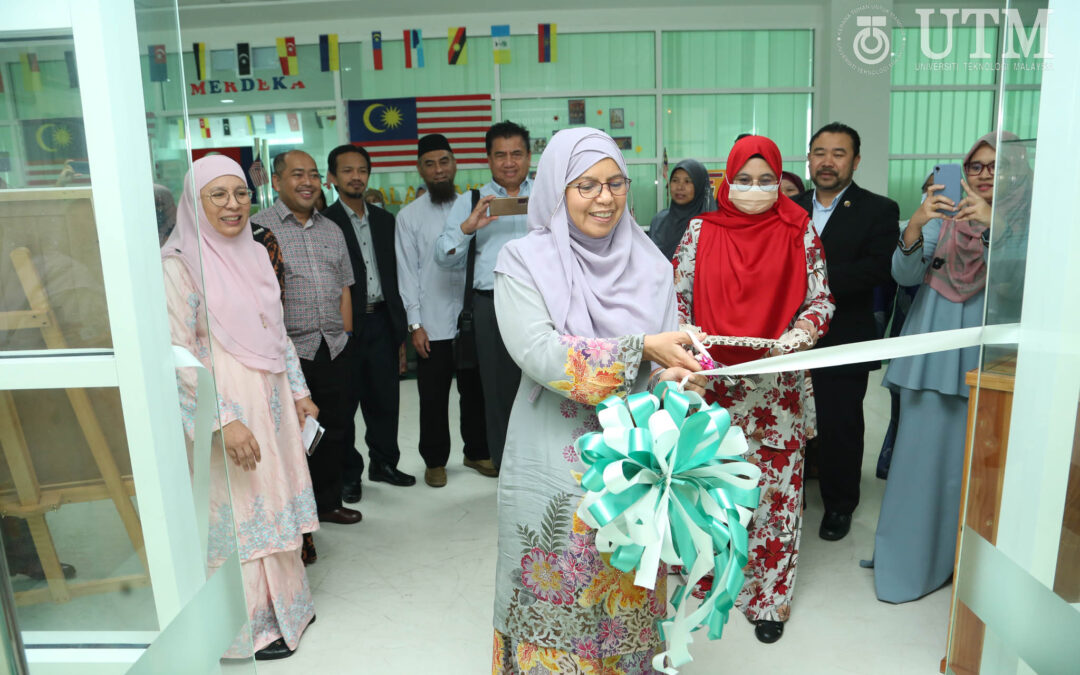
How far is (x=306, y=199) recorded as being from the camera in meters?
2.87

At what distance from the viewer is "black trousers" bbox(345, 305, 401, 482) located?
3.56 meters

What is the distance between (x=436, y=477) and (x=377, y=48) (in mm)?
4217

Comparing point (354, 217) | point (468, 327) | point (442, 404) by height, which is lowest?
point (442, 404)

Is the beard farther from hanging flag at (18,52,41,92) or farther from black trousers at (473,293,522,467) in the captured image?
hanging flag at (18,52,41,92)

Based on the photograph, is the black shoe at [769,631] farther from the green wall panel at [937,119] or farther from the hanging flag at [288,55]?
the hanging flag at [288,55]

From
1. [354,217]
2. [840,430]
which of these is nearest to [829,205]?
[840,430]

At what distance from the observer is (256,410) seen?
2.26 m

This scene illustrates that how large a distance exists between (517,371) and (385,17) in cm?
454

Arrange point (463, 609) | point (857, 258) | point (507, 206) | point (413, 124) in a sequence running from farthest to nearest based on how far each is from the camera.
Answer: point (413, 124) → point (507, 206) → point (857, 258) → point (463, 609)

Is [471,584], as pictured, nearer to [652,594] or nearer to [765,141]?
[652,594]

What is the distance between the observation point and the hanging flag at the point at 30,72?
0.63 metres

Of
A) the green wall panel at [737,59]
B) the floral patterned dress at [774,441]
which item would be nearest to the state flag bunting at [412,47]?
the green wall panel at [737,59]

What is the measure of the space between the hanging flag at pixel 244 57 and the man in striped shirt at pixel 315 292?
160 inches

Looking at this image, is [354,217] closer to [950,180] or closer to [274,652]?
[274,652]
